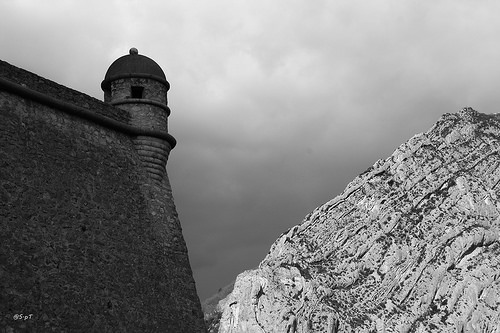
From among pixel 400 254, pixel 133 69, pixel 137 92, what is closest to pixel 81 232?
pixel 137 92

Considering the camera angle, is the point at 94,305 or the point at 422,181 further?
the point at 422,181

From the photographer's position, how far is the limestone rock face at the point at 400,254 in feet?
270

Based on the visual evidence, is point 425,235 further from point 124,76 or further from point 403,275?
point 124,76

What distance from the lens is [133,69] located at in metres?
20.2

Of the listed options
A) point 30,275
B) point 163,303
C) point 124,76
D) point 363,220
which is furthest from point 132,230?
point 363,220

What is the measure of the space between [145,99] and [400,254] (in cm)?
7756

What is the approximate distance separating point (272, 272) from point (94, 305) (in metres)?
77.6

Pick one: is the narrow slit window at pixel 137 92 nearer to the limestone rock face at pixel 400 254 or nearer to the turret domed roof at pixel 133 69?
the turret domed roof at pixel 133 69

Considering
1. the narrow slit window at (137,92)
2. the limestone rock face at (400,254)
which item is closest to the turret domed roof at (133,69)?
the narrow slit window at (137,92)

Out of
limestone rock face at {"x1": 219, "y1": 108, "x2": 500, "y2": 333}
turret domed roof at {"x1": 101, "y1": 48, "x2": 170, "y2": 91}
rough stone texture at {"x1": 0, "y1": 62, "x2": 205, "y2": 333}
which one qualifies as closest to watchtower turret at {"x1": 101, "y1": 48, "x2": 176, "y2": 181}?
turret domed roof at {"x1": 101, "y1": 48, "x2": 170, "y2": 91}

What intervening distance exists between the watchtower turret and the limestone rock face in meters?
64.4

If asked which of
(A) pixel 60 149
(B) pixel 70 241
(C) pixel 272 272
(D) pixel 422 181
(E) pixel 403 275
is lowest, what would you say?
(B) pixel 70 241

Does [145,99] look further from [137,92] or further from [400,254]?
[400,254]

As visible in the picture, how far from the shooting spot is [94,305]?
14875mm
